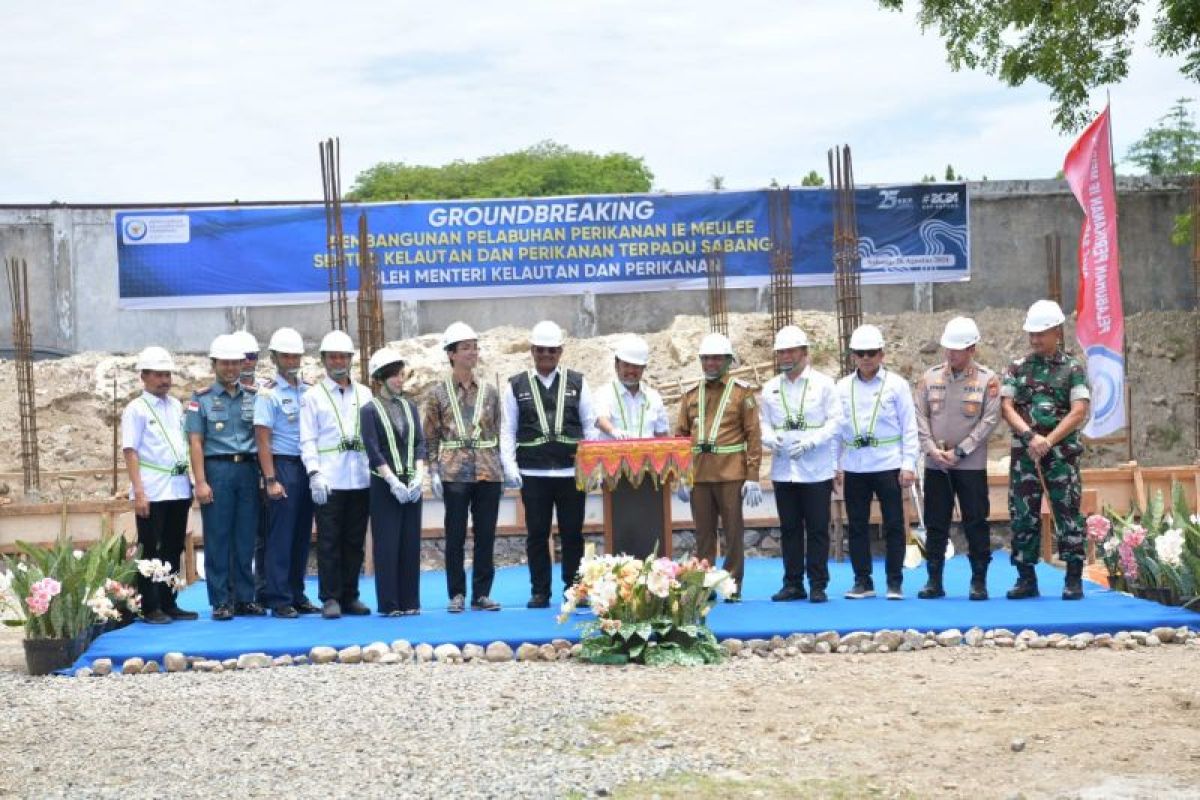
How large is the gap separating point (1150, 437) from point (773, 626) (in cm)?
1418

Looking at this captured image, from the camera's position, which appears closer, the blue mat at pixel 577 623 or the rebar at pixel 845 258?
the blue mat at pixel 577 623

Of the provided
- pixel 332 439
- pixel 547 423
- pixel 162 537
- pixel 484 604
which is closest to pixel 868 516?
pixel 547 423

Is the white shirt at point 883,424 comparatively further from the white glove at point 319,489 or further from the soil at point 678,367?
the soil at point 678,367

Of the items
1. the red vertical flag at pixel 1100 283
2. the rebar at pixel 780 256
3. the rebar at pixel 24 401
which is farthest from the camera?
the rebar at pixel 780 256

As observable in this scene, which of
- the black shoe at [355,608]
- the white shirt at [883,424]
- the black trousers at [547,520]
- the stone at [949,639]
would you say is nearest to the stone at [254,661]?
the black shoe at [355,608]

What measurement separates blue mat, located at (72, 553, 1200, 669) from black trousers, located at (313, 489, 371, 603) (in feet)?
0.67

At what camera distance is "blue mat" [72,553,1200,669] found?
8.09m

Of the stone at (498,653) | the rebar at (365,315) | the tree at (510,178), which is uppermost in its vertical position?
the tree at (510,178)

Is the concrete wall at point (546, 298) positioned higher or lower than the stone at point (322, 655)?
higher

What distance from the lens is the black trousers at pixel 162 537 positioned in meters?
9.10

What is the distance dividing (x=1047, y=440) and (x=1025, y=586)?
0.85 metres

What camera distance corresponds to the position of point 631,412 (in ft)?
30.6

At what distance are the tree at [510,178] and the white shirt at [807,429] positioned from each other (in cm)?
3132

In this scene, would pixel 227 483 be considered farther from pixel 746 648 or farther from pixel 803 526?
pixel 803 526
